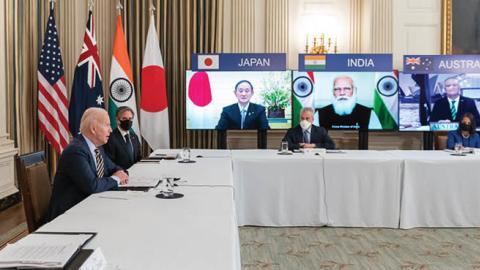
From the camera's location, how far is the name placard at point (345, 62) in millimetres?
6547

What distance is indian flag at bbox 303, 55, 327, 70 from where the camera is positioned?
6.56 m

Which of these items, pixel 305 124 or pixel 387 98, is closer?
pixel 305 124

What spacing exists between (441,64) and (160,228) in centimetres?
568

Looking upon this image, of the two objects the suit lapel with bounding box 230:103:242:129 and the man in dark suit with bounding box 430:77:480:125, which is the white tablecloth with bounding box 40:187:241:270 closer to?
the suit lapel with bounding box 230:103:242:129

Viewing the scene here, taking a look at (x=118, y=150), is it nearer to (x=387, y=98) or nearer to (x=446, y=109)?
(x=387, y=98)

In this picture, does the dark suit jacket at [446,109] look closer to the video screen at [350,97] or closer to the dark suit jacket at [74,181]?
the video screen at [350,97]

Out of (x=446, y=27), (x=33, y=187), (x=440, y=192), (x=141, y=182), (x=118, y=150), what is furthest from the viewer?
(x=446, y=27)

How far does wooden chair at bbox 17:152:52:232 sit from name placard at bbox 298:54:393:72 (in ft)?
14.2

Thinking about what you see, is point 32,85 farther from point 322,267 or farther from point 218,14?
point 322,267

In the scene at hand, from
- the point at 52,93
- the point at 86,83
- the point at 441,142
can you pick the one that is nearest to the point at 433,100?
the point at 441,142

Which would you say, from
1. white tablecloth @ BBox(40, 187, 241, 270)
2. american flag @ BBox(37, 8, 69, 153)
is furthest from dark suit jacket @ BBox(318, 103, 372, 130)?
white tablecloth @ BBox(40, 187, 241, 270)

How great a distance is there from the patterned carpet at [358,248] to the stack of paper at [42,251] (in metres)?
1.96

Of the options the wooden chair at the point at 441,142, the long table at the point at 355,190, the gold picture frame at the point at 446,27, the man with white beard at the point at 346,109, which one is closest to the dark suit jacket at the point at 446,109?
the wooden chair at the point at 441,142

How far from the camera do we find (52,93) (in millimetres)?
5660
